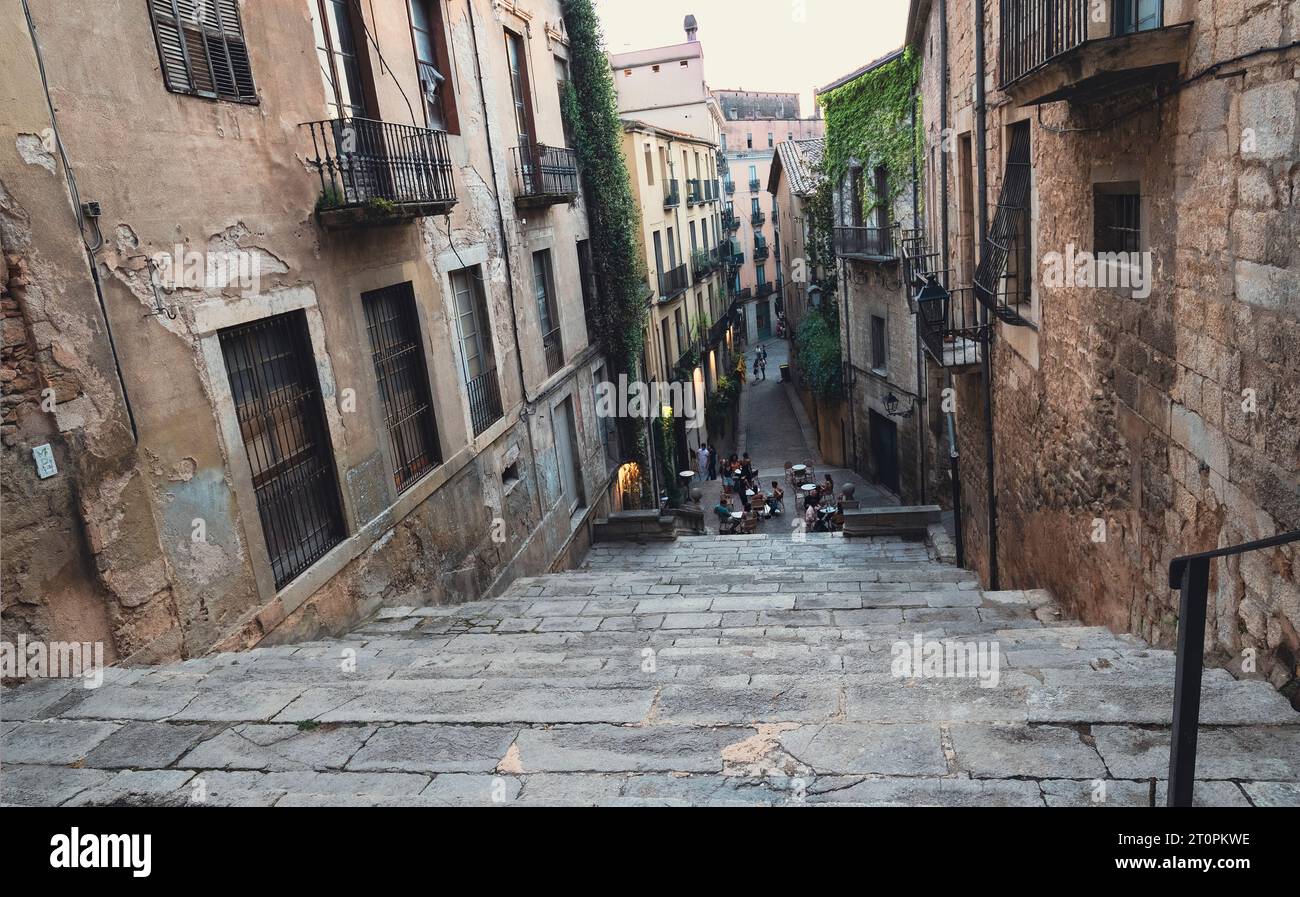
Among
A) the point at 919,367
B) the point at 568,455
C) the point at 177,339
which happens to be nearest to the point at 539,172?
the point at 568,455

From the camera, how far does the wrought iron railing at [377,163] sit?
7.47 m

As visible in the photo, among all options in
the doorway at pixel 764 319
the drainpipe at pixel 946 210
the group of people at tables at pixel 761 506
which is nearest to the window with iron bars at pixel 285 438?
the drainpipe at pixel 946 210

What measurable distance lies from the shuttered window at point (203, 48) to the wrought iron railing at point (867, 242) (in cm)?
1306

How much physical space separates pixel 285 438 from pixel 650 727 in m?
4.38

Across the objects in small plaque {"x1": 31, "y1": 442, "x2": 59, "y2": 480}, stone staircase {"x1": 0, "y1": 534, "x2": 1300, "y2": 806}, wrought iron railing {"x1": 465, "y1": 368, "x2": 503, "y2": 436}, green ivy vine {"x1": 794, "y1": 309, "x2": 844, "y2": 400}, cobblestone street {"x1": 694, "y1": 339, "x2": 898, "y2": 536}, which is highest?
small plaque {"x1": 31, "y1": 442, "x2": 59, "y2": 480}

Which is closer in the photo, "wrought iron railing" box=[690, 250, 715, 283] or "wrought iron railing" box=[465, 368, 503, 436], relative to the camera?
"wrought iron railing" box=[465, 368, 503, 436]

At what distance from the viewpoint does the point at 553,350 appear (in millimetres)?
14180

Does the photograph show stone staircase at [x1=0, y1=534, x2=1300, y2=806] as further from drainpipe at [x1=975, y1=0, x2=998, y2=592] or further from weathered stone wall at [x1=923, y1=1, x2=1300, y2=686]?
drainpipe at [x1=975, y1=0, x2=998, y2=592]

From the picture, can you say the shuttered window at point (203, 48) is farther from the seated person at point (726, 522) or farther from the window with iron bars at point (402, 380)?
the seated person at point (726, 522)

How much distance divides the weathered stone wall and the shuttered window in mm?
6251

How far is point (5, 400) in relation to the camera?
4684 mm

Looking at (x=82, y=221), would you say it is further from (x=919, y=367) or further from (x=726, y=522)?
(x=919, y=367)

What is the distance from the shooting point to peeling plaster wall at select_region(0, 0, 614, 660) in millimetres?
4848

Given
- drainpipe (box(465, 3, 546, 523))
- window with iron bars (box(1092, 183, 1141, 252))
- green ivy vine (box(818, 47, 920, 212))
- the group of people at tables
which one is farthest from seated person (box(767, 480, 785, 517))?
window with iron bars (box(1092, 183, 1141, 252))
